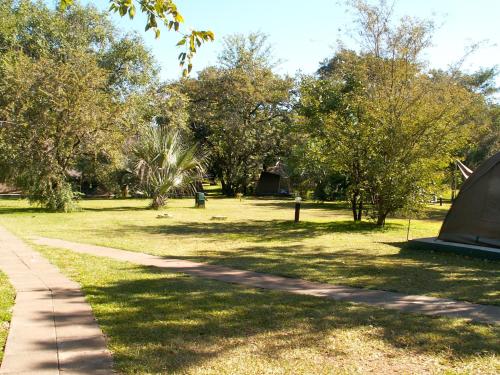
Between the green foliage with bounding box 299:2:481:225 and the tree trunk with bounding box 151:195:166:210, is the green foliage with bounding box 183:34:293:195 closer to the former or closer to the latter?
the tree trunk with bounding box 151:195:166:210

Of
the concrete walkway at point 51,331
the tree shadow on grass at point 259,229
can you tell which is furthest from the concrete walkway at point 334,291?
the tree shadow on grass at point 259,229

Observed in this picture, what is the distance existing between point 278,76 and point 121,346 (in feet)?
133

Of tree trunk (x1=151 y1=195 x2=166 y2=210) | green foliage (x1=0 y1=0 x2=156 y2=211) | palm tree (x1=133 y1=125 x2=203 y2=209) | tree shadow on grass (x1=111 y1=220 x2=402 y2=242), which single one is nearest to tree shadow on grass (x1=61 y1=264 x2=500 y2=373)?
tree shadow on grass (x1=111 y1=220 x2=402 y2=242)

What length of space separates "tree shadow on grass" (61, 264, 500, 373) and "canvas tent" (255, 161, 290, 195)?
1551 inches

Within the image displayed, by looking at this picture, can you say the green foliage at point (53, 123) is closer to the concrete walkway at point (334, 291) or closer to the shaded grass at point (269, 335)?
the concrete walkway at point (334, 291)

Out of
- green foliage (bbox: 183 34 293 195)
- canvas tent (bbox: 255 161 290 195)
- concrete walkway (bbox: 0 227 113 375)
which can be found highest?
green foliage (bbox: 183 34 293 195)

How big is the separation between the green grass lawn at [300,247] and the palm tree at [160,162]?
15.1 ft

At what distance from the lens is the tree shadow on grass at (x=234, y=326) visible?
15.5 ft

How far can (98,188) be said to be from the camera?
40.8 m

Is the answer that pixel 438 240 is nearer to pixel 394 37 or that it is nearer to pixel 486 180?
pixel 486 180

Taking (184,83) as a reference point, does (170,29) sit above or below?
below

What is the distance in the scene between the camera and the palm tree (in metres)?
25.2

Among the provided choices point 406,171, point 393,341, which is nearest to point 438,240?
point 406,171

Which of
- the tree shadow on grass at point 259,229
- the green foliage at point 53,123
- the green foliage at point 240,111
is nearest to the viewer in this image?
the tree shadow on grass at point 259,229
